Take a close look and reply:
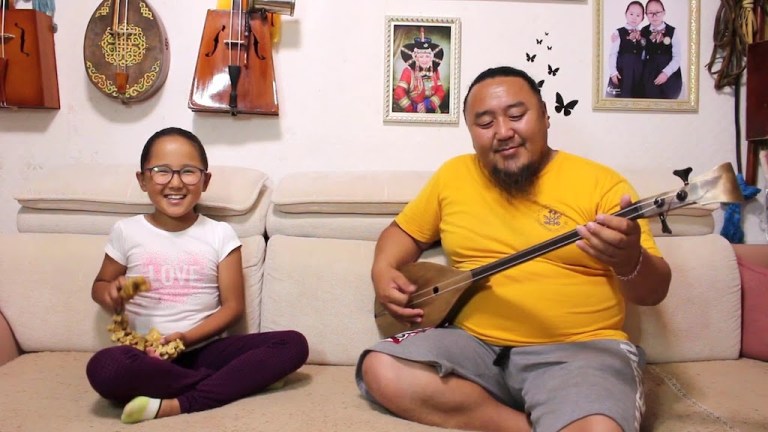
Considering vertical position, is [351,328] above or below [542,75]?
below

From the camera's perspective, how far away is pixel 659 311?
5.27 ft

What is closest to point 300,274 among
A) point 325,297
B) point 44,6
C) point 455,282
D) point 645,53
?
point 325,297

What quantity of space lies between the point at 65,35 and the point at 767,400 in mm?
2264

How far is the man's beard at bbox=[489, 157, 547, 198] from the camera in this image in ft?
4.42

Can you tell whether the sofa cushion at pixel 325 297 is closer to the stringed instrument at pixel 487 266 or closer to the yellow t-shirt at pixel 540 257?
the stringed instrument at pixel 487 266

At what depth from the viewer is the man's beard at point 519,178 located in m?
1.35

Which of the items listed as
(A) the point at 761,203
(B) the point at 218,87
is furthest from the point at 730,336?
(B) the point at 218,87

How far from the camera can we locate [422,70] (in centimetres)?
191

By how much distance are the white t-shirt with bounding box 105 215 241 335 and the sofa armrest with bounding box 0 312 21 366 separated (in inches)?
16.1

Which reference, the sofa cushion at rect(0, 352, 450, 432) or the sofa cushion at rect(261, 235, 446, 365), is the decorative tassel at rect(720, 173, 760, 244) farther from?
the sofa cushion at rect(0, 352, 450, 432)

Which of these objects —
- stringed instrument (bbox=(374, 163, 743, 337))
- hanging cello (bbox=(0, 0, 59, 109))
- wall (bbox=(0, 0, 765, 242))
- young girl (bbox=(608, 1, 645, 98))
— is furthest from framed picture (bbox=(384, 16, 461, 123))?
hanging cello (bbox=(0, 0, 59, 109))

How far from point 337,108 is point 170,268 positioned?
0.78 metres

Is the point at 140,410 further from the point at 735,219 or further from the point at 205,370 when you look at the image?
the point at 735,219

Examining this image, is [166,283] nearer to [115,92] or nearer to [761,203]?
[115,92]
